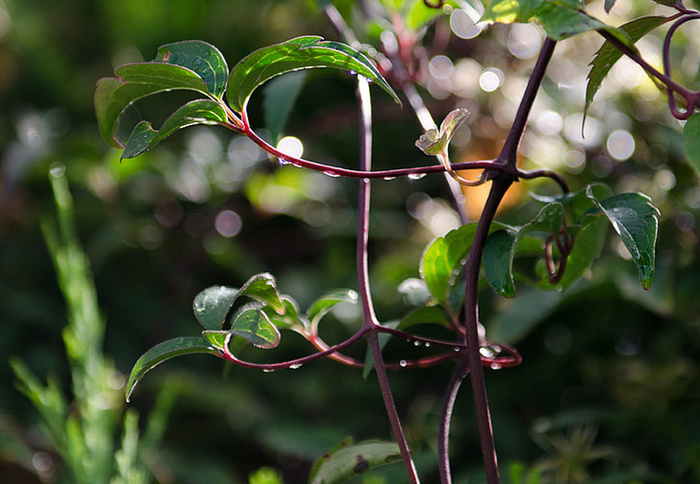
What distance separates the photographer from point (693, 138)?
29cm

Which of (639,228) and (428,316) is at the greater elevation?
(639,228)

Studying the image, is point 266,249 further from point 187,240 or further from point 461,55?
point 461,55

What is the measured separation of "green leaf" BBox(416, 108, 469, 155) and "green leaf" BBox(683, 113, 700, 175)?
107mm

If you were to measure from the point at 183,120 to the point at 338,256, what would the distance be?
611mm

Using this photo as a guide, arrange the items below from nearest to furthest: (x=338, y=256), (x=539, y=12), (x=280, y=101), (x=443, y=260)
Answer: (x=539, y=12) < (x=443, y=260) < (x=280, y=101) < (x=338, y=256)

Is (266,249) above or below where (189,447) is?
above

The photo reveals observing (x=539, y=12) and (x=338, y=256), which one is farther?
(x=338, y=256)

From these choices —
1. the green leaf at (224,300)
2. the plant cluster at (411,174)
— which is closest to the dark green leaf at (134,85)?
the plant cluster at (411,174)

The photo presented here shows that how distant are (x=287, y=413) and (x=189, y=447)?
0.15m

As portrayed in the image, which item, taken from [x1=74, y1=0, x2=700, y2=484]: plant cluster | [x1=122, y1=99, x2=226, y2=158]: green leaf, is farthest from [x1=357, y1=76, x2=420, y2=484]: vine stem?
[x1=122, y1=99, x2=226, y2=158]: green leaf

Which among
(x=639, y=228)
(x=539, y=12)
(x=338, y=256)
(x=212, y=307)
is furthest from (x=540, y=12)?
(x=338, y=256)

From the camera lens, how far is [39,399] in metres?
0.53

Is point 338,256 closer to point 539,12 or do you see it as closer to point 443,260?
point 443,260

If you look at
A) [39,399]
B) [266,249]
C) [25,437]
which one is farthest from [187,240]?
[39,399]
